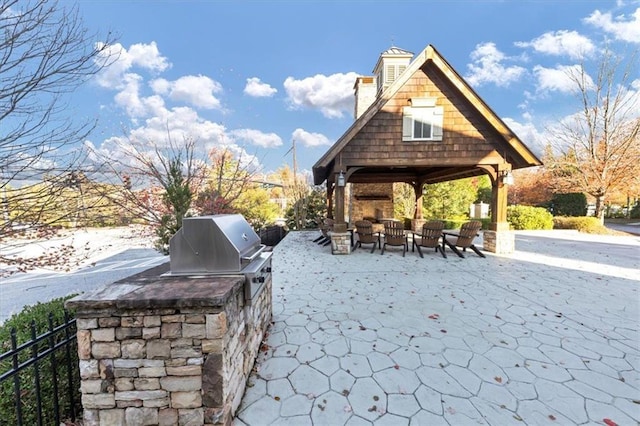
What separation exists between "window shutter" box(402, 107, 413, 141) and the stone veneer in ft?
24.8

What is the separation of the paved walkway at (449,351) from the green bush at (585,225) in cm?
1055

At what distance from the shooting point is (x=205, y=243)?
2355mm

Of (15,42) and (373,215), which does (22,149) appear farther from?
(373,215)

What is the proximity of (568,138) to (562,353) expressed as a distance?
61.3ft

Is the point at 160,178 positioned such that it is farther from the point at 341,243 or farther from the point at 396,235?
the point at 396,235

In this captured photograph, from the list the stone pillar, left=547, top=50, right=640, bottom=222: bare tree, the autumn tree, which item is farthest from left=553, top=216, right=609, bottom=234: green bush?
the autumn tree

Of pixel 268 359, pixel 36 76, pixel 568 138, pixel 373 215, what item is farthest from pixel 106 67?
pixel 568 138

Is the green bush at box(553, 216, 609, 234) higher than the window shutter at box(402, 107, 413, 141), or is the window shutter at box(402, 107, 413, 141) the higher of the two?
the window shutter at box(402, 107, 413, 141)

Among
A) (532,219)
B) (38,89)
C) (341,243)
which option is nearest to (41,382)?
(38,89)

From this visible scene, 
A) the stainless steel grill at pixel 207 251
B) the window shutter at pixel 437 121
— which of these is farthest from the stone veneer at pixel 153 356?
the window shutter at pixel 437 121

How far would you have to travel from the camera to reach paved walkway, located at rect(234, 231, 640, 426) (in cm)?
218

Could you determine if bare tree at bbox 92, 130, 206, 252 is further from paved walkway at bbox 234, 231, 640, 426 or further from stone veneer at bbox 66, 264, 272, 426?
stone veneer at bbox 66, 264, 272, 426

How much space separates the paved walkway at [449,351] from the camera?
7.16 ft

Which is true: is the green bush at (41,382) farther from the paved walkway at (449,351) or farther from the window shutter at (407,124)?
the window shutter at (407,124)
